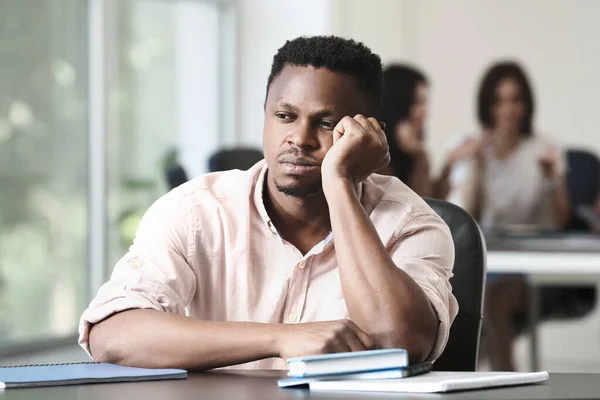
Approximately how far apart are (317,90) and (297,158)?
12 cm

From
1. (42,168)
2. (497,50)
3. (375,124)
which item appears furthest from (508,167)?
(375,124)

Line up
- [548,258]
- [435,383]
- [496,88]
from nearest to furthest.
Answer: [435,383], [548,258], [496,88]

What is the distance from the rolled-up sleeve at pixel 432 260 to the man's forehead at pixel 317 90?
0.76 feet

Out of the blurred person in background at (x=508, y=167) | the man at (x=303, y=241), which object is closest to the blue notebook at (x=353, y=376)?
the man at (x=303, y=241)

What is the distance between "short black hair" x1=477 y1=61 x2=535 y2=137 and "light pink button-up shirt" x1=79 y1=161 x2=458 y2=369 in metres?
3.23

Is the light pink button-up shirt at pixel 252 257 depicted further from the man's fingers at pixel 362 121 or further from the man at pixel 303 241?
the man's fingers at pixel 362 121

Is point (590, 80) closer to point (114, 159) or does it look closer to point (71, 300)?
point (114, 159)

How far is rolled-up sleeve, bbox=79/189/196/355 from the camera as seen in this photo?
1.51 meters

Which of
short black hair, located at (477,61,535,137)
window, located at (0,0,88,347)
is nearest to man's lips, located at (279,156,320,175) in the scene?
window, located at (0,0,88,347)

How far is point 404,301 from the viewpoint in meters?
1.48

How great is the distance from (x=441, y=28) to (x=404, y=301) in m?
5.77

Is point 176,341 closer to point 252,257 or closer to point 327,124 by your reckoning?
point 252,257

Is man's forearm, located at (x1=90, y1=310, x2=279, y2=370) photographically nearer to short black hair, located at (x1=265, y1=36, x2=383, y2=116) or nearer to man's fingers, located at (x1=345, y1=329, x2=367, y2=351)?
man's fingers, located at (x1=345, y1=329, x2=367, y2=351)

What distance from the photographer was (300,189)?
5.42ft
